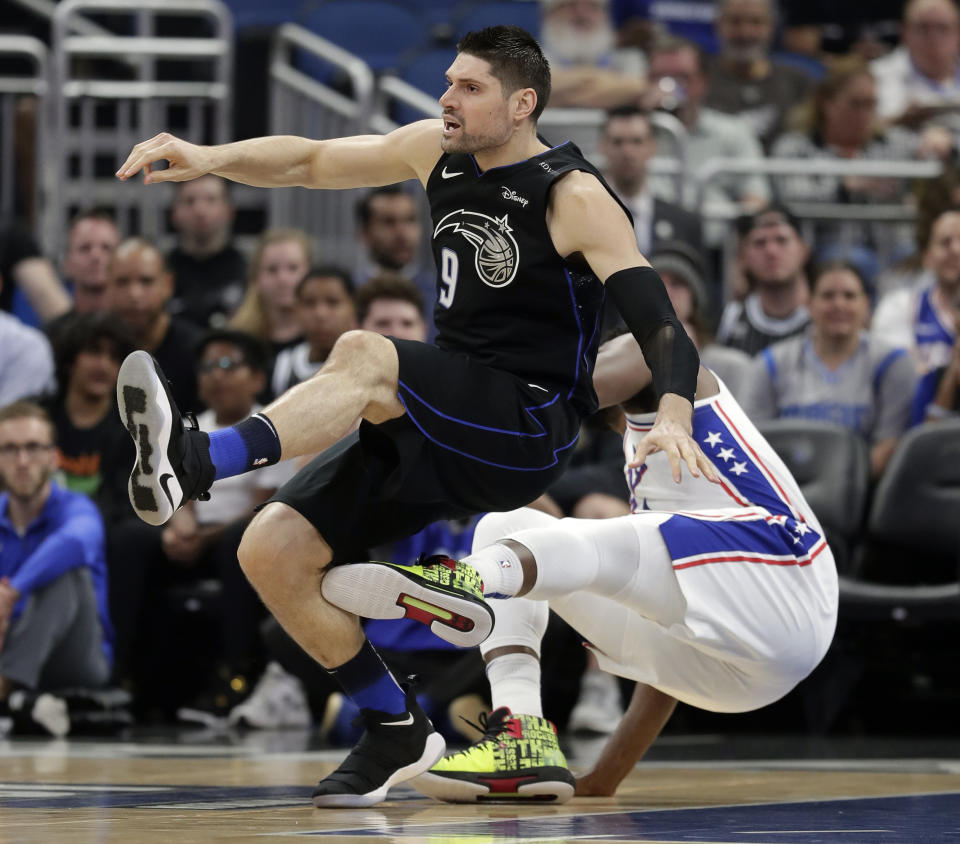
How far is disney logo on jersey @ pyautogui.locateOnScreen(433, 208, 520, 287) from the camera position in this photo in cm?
429

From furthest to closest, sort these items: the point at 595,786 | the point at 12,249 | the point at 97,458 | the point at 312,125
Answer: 1. the point at 312,125
2. the point at 12,249
3. the point at 97,458
4. the point at 595,786

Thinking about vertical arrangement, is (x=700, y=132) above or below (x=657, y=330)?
above

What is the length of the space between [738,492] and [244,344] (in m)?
4.07

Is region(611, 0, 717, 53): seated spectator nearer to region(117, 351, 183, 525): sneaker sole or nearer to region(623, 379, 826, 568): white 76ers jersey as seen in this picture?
region(623, 379, 826, 568): white 76ers jersey

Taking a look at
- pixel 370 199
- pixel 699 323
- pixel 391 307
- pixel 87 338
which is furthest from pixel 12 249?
pixel 699 323

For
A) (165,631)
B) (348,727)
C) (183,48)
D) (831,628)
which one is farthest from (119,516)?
(831,628)

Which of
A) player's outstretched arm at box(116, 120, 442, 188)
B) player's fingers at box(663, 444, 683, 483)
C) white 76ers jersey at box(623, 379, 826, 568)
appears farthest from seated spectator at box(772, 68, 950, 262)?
player's fingers at box(663, 444, 683, 483)

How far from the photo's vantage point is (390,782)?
4297 millimetres

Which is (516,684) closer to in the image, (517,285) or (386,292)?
(517,285)

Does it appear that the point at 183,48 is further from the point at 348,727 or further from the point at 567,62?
the point at 348,727

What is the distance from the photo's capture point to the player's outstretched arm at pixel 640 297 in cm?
388

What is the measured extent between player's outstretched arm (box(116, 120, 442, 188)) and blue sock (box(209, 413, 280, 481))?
2.98 ft

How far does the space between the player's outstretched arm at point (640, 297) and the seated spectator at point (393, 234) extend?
459cm

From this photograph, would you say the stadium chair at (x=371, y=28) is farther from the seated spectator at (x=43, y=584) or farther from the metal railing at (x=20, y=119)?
the seated spectator at (x=43, y=584)
